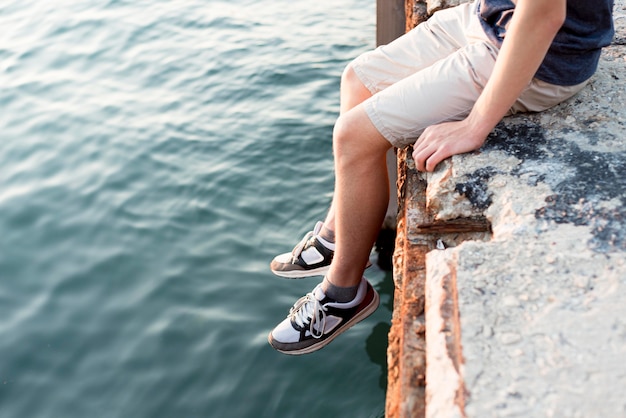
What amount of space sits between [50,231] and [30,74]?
2.58 metres

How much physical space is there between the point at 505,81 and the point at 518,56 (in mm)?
78

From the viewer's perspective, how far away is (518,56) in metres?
1.77

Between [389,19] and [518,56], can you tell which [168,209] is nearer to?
[389,19]

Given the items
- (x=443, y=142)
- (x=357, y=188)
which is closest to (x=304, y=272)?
(x=357, y=188)

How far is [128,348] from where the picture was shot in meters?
3.32

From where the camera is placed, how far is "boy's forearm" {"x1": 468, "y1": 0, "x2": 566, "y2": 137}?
5.55 ft

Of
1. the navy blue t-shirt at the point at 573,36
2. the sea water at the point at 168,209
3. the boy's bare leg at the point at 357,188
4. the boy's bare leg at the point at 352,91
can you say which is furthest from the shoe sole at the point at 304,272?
the navy blue t-shirt at the point at 573,36

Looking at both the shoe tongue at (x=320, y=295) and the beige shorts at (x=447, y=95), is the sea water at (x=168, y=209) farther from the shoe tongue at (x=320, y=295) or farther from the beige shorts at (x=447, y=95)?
the beige shorts at (x=447, y=95)

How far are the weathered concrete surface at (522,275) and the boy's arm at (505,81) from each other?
2.4 inches

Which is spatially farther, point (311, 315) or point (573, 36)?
point (311, 315)

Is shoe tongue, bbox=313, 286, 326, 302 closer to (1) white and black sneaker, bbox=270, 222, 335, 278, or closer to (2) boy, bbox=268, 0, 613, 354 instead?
(2) boy, bbox=268, 0, 613, 354

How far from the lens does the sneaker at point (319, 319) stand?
8.13ft

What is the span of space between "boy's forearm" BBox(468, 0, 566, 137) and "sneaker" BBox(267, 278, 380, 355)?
90cm

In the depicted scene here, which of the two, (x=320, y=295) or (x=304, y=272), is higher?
(x=320, y=295)
